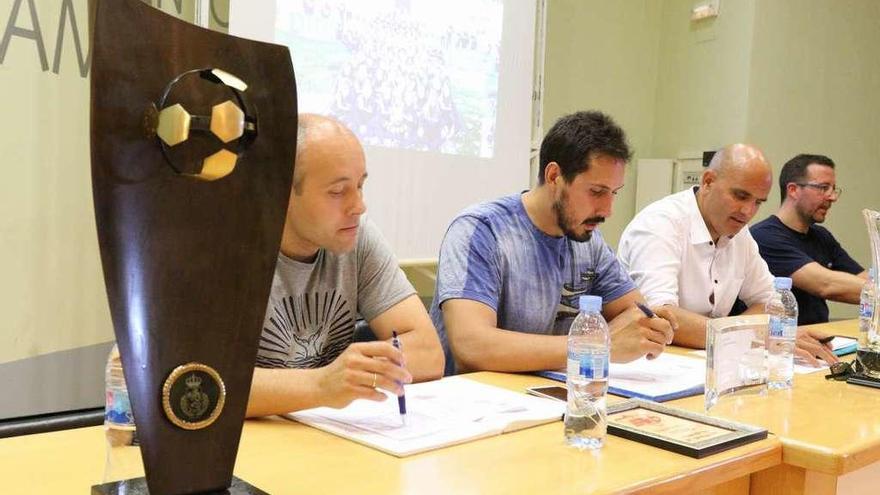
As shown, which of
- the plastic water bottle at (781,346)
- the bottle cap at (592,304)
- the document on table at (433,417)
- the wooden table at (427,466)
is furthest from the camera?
the plastic water bottle at (781,346)

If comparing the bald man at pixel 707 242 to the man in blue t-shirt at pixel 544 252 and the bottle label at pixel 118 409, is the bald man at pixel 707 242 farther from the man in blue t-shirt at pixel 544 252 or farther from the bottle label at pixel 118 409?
the bottle label at pixel 118 409

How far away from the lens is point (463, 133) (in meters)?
3.35

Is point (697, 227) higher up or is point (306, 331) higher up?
point (697, 227)

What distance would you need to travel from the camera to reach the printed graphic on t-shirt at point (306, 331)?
5.20 feet

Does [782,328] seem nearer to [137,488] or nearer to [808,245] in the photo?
[137,488]

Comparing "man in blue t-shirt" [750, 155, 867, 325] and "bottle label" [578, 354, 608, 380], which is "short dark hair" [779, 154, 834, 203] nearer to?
"man in blue t-shirt" [750, 155, 867, 325]

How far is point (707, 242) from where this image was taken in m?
2.59

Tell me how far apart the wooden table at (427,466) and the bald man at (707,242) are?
50.1 inches

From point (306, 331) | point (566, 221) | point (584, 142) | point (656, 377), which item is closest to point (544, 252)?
point (566, 221)

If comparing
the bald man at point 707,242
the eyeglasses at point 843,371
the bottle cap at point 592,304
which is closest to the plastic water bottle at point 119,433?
the bottle cap at point 592,304

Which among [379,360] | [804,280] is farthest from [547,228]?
[804,280]

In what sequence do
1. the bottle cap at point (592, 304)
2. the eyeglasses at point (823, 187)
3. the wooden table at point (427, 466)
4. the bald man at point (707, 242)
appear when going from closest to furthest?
1. the wooden table at point (427, 466)
2. the bottle cap at point (592, 304)
3. the bald man at point (707, 242)
4. the eyeglasses at point (823, 187)

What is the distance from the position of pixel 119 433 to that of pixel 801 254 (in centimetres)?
309

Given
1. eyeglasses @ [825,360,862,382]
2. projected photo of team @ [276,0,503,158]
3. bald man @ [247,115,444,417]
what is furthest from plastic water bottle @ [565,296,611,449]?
projected photo of team @ [276,0,503,158]
